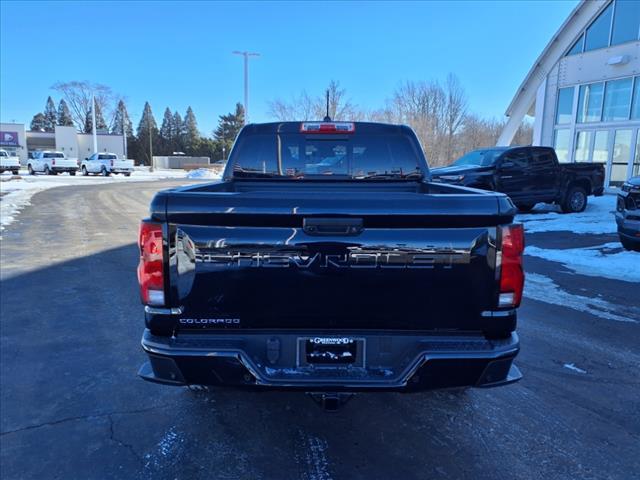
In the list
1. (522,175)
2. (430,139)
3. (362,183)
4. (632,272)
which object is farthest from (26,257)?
(430,139)

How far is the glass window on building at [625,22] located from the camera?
18.8 m

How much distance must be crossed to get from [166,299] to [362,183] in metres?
2.21

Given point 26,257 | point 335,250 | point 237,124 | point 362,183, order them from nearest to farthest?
point 335,250, point 362,183, point 26,257, point 237,124

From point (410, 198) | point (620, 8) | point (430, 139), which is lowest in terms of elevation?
point (410, 198)

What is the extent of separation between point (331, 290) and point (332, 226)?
35 cm

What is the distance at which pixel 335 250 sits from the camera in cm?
234

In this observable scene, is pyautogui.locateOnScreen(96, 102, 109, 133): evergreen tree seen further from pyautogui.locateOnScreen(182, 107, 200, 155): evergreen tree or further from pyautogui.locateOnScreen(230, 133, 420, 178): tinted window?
pyautogui.locateOnScreen(230, 133, 420, 178): tinted window

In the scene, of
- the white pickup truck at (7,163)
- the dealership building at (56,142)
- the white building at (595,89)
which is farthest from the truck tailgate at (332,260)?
the dealership building at (56,142)

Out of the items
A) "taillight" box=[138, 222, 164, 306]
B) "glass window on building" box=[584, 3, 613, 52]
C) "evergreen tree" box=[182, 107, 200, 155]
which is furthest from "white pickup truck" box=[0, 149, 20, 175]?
"evergreen tree" box=[182, 107, 200, 155]

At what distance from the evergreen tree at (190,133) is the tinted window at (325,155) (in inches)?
3603

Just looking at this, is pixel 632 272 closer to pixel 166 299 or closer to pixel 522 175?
pixel 522 175

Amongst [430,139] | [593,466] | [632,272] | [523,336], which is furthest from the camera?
[430,139]

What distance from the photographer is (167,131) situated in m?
98.9

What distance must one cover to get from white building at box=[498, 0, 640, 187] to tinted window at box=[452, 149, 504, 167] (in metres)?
8.84
